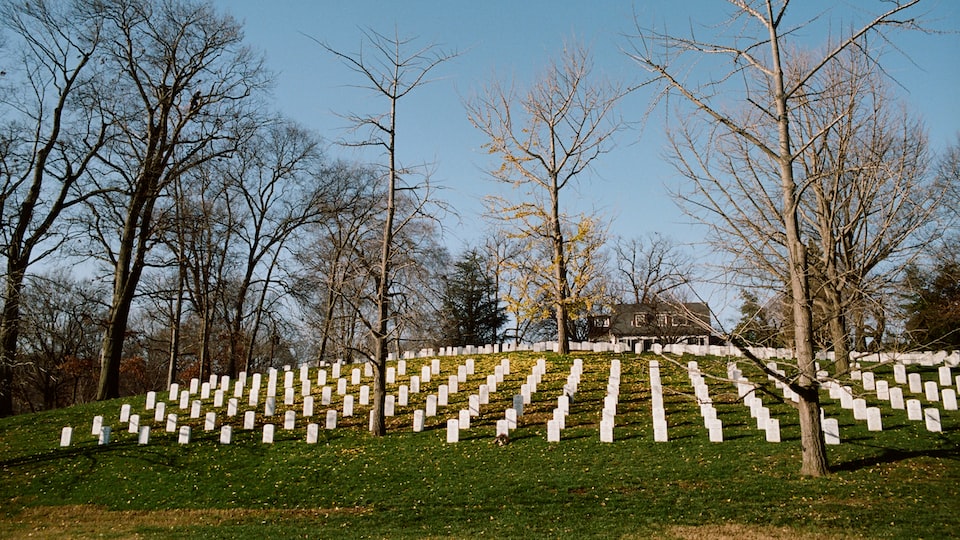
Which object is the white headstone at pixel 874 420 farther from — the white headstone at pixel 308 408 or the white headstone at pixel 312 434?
the white headstone at pixel 308 408

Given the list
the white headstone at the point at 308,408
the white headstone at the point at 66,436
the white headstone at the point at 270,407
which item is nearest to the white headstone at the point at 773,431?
the white headstone at the point at 308,408

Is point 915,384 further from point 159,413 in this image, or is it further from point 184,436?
point 159,413

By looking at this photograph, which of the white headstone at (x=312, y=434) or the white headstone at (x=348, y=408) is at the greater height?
the white headstone at (x=348, y=408)

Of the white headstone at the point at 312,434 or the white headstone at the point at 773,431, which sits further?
the white headstone at the point at 312,434

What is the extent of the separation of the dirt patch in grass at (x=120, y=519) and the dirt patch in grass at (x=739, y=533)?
4.56 metres

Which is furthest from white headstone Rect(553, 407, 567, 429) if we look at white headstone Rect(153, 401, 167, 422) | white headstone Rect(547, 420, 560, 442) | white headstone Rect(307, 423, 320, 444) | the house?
the house

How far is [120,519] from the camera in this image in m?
10.1

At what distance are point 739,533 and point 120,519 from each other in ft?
29.9

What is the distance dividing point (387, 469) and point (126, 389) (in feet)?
126

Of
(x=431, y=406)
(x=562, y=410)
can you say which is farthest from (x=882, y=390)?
(x=431, y=406)

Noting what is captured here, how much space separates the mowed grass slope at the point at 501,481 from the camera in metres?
8.41

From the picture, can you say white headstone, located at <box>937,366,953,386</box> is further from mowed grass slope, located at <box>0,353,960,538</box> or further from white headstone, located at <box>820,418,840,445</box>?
white headstone, located at <box>820,418,840,445</box>

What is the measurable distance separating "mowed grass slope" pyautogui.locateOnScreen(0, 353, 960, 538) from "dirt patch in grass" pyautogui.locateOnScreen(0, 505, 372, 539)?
42mm

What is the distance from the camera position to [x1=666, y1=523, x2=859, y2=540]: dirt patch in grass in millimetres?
7547
